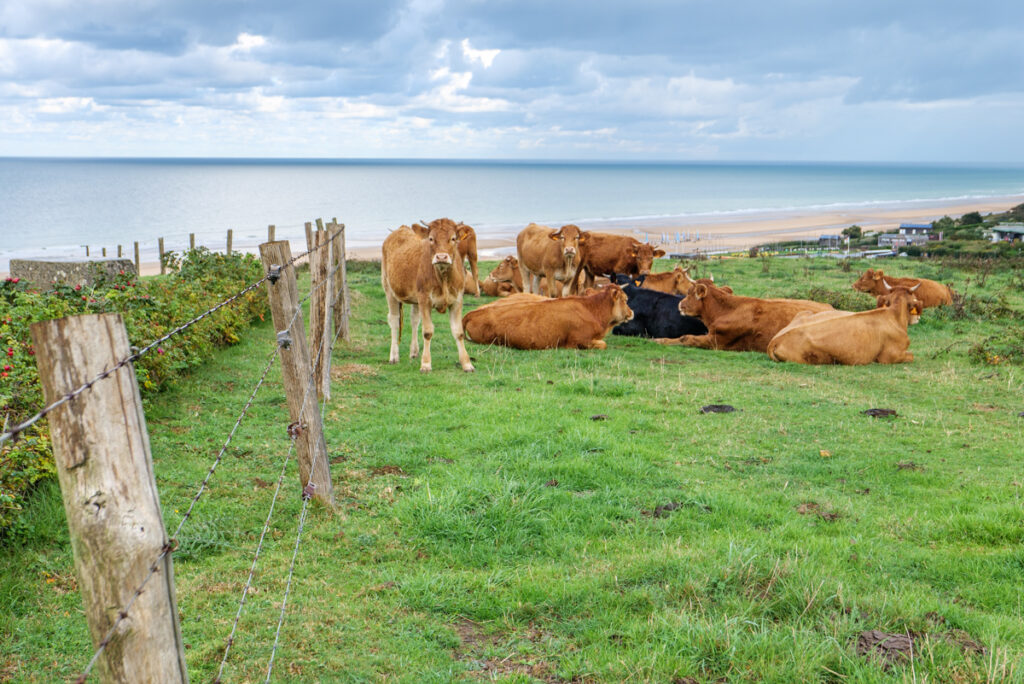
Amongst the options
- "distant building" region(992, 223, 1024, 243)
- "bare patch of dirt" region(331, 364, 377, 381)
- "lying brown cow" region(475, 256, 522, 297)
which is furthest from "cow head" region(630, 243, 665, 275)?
"distant building" region(992, 223, 1024, 243)

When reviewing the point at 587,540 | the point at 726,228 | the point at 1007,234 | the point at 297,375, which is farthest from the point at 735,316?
the point at 726,228

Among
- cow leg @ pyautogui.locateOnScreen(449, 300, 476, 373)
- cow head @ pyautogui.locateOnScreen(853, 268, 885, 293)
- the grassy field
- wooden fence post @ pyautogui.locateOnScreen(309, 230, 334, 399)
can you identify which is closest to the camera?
the grassy field

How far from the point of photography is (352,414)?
29.1 ft

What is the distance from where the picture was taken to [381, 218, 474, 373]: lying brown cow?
11039 mm

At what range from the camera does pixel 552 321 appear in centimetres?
1310

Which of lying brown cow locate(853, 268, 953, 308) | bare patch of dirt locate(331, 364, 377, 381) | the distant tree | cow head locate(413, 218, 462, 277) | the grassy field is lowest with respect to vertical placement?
the grassy field

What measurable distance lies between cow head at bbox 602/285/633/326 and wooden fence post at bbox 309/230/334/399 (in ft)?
17.6

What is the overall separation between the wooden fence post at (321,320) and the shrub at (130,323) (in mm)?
1619

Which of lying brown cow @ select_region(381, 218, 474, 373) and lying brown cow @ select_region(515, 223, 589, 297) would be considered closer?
lying brown cow @ select_region(381, 218, 474, 373)

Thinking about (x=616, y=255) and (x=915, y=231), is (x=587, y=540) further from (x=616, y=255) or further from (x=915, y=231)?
(x=915, y=231)

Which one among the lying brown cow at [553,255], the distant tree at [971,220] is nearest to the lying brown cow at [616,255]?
the lying brown cow at [553,255]

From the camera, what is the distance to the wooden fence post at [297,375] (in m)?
5.55

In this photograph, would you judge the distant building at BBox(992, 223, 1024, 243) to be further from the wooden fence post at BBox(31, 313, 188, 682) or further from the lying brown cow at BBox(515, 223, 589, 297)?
the wooden fence post at BBox(31, 313, 188, 682)

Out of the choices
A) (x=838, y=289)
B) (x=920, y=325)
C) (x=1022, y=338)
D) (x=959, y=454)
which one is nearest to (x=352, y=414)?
(x=959, y=454)
